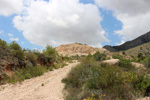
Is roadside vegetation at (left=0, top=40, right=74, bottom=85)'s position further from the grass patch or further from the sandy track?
the grass patch

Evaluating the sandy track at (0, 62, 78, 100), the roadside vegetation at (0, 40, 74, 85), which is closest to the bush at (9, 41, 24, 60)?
the roadside vegetation at (0, 40, 74, 85)

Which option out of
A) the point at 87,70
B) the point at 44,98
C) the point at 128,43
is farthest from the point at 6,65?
the point at 128,43

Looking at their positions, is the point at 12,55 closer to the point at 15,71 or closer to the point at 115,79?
the point at 15,71

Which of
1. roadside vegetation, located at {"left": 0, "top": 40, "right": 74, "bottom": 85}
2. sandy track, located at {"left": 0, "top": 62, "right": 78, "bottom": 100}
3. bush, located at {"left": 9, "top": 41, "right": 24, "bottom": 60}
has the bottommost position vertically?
sandy track, located at {"left": 0, "top": 62, "right": 78, "bottom": 100}

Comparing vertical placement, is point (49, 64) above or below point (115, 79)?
above

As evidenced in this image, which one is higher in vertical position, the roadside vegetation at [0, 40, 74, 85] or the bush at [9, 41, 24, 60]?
the bush at [9, 41, 24, 60]

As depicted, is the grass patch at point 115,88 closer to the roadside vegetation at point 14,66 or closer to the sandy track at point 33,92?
the sandy track at point 33,92

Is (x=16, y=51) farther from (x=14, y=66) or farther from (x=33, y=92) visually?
(x=33, y=92)

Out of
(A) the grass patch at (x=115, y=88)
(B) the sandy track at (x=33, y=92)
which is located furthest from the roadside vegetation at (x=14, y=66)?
(A) the grass patch at (x=115, y=88)

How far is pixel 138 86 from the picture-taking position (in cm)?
509

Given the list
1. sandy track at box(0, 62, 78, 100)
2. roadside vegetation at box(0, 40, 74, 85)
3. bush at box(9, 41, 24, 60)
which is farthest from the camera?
bush at box(9, 41, 24, 60)

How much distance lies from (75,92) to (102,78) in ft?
4.81

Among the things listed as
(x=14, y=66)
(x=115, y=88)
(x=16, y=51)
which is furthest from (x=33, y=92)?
(x=16, y=51)

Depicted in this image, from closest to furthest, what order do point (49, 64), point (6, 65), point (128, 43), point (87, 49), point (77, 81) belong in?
1. point (77, 81)
2. point (6, 65)
3. point (49, 64)
4. point (87, 49)
5. point (128, 43)
